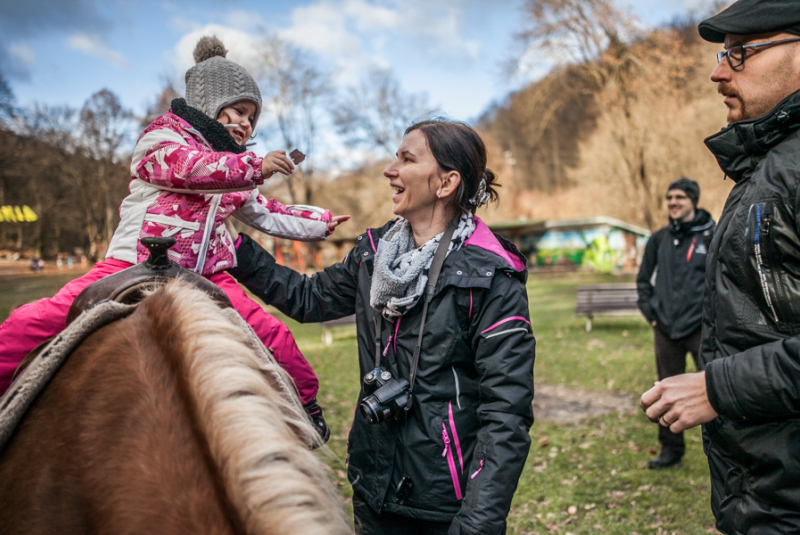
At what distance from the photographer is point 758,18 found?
64.7 inches

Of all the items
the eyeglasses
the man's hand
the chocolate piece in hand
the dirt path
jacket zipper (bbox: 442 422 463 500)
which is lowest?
the dirt path

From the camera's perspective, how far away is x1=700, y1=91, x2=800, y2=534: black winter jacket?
1.50 m

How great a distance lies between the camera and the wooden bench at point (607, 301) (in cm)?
1245

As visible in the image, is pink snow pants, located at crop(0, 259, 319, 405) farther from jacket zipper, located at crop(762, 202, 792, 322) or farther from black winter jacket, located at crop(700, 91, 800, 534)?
jacket zipper, located at crop(762, 202, 792, 322)

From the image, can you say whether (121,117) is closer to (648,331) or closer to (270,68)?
(648,331)

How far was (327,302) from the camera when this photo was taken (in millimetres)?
2504

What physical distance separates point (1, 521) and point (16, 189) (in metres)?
16.0

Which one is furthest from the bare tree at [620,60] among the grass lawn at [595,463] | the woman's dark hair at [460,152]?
the woman's dark hair at [460,152]

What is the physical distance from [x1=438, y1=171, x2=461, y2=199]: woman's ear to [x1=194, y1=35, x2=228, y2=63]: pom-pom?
1.17m

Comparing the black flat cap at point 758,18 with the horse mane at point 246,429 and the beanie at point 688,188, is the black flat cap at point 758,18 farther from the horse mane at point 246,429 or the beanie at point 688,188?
the beanie at point 688,188

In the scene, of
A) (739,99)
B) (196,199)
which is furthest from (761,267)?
(196,199)

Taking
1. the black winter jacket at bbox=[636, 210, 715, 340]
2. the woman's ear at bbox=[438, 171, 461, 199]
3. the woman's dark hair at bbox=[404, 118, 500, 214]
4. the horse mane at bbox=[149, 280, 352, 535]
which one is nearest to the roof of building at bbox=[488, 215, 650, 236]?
the black winter jacket at bbox=[636, 210, 715, 340]

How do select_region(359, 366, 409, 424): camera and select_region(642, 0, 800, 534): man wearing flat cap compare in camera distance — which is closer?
select_region(642, 0, 800, 534): man wearing flat cap

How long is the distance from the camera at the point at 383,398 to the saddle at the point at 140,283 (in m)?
0.64
